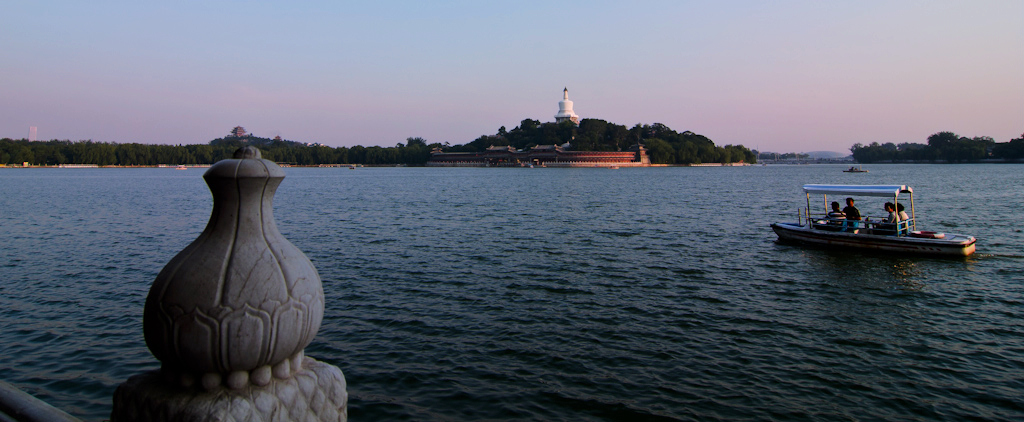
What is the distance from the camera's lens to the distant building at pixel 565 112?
19225 centimetres

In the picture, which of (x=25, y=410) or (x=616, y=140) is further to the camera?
(x=616, y=140)

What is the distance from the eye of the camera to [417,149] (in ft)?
637

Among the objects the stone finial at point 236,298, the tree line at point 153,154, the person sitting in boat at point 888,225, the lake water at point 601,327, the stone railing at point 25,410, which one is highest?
the tree line at point 153,154

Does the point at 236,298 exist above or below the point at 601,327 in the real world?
above

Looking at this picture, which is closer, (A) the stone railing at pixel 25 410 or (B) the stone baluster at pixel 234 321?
(B) the stone baluster at pixel 234 321

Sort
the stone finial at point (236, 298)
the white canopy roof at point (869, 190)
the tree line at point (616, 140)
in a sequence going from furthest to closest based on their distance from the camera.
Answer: the tree line at point (616, 140), the white canopy roof at point (869, 190), the stone finial at point (236, 298)

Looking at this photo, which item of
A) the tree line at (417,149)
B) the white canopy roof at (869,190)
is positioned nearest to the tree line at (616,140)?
the tree line at (417,149)

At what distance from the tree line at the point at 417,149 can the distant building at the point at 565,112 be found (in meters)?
6.38

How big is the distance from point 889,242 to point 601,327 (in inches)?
454

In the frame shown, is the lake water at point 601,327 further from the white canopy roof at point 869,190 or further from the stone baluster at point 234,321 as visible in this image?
the stone baluster at point 234,321

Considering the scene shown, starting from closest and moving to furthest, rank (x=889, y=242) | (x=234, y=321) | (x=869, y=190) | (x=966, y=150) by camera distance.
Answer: (x=234, y=321) < (x=889, y=242) < (x=869, y=190) < (x=966, y=150)

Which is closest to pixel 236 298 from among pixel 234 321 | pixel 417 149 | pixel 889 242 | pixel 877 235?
pixel 234 321

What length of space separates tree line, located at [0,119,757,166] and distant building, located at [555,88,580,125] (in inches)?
251

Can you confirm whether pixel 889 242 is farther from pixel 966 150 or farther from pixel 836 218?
pixel 966 150
